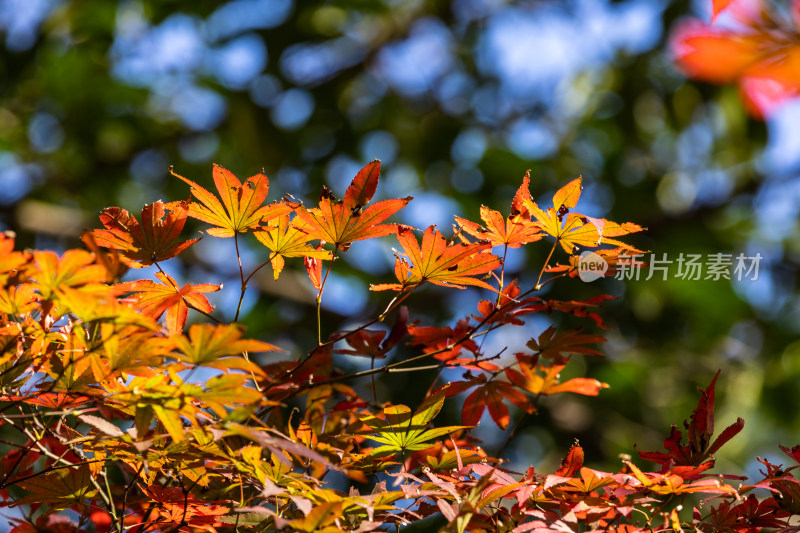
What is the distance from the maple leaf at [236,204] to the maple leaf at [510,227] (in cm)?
17

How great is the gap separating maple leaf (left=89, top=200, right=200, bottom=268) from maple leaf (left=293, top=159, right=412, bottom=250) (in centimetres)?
11

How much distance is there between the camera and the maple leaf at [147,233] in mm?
531

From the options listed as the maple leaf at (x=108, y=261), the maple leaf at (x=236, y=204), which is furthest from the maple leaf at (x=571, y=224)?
the maple leaf at (x=108, y=261)

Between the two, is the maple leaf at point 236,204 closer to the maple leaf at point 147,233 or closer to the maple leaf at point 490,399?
the maple leaf at point 147,233

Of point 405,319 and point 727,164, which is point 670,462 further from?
point 727,164

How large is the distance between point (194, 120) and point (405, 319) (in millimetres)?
2549

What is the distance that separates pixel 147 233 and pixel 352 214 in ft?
0.58

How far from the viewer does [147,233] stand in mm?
533

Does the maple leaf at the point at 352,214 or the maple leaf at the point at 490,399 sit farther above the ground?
the maple leaf at the point at 352,214

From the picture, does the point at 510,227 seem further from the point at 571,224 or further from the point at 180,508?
the point at 180,508

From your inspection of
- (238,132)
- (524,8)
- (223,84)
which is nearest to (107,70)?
(223,84)

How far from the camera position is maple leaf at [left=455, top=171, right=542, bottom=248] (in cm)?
57

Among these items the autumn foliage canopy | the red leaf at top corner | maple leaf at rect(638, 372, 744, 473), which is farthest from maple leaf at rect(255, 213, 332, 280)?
the red leaf at top corner

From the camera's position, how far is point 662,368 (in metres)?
2.63
